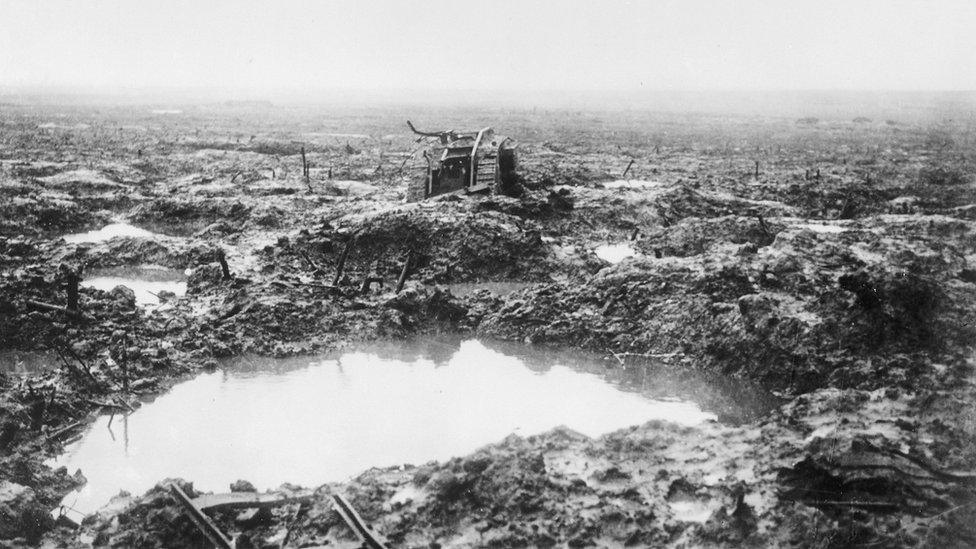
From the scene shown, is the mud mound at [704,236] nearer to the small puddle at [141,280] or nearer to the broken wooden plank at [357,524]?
the small puddle at [141,280]

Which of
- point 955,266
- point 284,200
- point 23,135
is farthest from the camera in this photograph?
point 23,135

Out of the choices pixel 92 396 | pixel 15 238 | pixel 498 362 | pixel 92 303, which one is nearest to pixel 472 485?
pixel 498 362

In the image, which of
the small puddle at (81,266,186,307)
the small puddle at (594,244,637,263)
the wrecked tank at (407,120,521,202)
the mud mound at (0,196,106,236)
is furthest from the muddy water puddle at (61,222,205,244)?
the small puddle at (594,244,637,263)

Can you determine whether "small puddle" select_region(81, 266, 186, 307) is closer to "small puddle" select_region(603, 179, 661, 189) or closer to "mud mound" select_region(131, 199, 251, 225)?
"mud mound" select_region(131, 199, 251, 225)

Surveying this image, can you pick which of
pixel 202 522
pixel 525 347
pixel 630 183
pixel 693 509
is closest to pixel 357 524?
pixel 202 522

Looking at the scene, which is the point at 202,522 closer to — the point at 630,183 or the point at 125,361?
the point at 125,361

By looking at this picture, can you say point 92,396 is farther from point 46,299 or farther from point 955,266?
point 955,266
